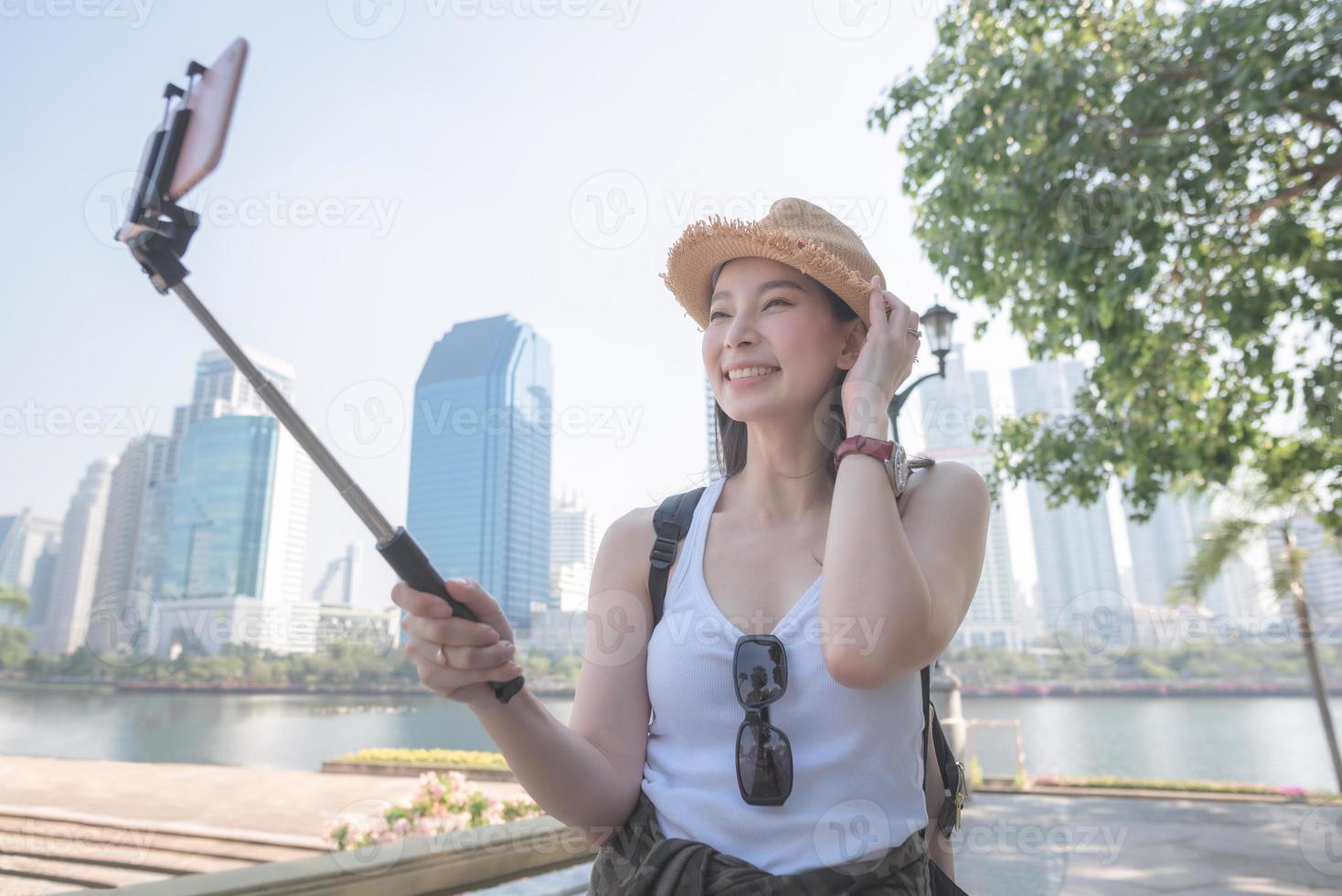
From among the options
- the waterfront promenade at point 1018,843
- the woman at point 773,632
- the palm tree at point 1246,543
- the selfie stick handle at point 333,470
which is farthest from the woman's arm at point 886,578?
the palm tree at point 1246,543

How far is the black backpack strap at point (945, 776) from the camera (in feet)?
4.03

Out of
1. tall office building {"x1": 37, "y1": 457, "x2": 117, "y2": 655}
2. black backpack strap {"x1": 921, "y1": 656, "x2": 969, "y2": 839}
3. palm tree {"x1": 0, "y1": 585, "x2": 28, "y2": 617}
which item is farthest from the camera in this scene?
tall office building {"x1": 37, "y1": 457, "x2": 117, "y2": 655}

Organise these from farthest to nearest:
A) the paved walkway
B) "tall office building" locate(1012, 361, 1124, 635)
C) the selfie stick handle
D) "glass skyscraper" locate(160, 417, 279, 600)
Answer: "tall office building" locate(1012, 361, 1124, 635), "glass skyscraper" locate(160, 417, 279, 600), the paved walkway, the selfie stick handle

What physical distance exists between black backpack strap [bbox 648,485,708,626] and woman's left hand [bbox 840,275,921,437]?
1.11 feet

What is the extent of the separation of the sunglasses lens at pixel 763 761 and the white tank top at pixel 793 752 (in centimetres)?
2

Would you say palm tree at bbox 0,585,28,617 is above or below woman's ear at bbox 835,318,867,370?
above

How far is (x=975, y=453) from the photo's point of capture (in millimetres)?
7848

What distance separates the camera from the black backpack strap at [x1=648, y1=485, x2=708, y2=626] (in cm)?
124

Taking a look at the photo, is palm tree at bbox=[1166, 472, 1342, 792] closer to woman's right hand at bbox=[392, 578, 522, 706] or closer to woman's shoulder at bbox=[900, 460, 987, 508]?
woman's shoulder at bbox=[900, 460, 987, 508]

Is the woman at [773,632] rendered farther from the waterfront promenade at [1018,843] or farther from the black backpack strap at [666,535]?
the waterfront promenade at [1018,843]

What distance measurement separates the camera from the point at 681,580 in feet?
3.97

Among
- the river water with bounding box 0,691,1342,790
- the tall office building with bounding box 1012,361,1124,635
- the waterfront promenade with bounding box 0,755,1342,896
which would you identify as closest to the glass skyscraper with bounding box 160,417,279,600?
the river water with bounding box 0,691,1342,790

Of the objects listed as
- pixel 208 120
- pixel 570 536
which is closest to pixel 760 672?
pixel 208 120

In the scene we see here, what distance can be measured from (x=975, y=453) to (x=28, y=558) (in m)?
23.3
